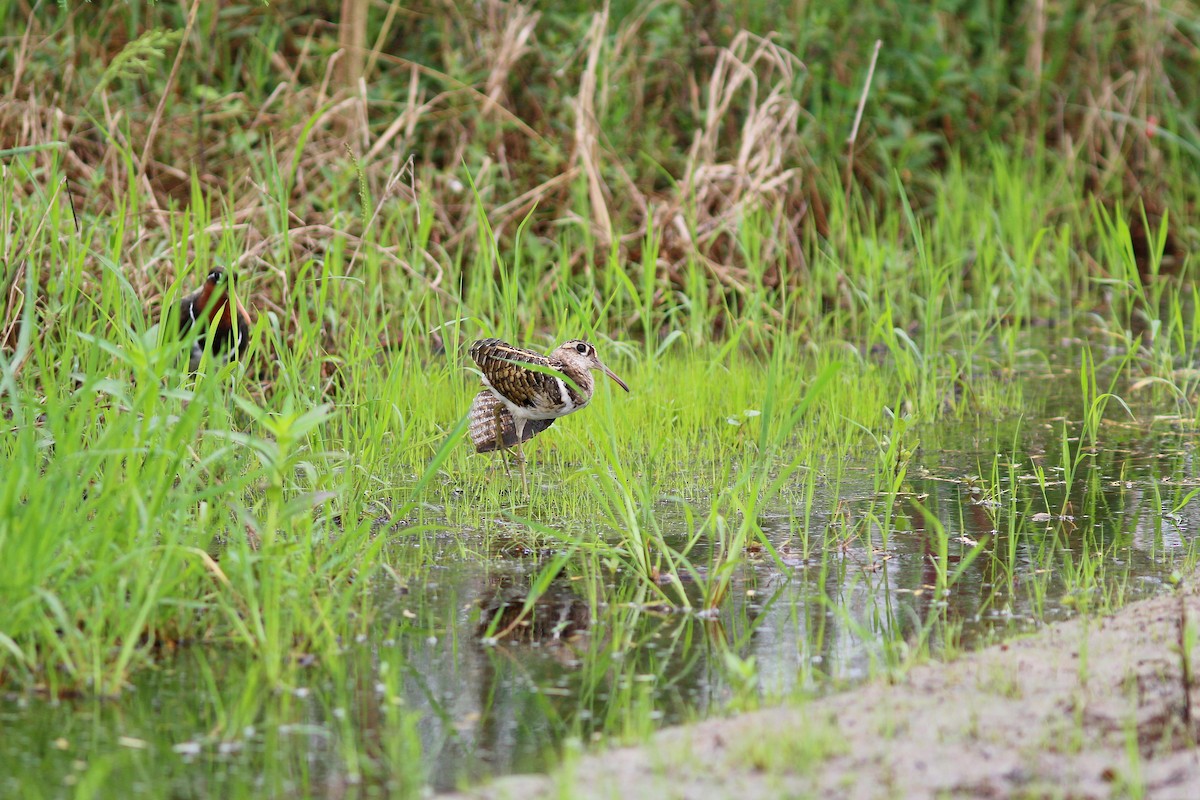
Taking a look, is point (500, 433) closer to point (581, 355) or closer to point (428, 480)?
A: point (581, 355)

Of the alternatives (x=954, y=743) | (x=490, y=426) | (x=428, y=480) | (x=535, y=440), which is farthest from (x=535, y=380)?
(x=954, y=743)

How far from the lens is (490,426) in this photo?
5543 millimetres

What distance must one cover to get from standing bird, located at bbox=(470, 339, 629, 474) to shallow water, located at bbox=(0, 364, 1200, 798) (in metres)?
0.58

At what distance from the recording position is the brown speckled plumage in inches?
201

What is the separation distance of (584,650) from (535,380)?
1.57 m

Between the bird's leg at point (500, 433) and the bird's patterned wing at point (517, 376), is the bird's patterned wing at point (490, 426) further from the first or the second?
the bird's patterned wing at point (517, 376)

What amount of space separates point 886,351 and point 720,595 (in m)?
3.97

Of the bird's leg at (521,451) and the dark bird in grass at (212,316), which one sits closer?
the bird's leg at (521,451)

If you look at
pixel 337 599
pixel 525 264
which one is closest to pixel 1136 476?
pixel 337 599

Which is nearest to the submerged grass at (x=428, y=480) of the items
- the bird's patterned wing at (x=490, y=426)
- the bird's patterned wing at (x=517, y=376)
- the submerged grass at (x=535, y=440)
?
the submerged grass at (x=535, y=440)

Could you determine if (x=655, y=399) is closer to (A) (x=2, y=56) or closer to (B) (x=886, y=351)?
(B) (x=886, y=351)

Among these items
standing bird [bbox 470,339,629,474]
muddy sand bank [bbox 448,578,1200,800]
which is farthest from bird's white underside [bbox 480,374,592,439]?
muddy sand bank [bbox 448,578,1200,800]

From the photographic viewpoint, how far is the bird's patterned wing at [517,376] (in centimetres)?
510

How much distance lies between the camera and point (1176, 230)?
9664mm
